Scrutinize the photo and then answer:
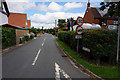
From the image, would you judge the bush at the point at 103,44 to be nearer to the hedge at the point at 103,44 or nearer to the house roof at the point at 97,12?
the hedge at the point at 103,44

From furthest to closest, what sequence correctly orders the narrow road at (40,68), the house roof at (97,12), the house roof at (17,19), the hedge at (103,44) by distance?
the house roof at (17,19)
the house roof at (97,12)
the hedge at (103,44)
the narrow road at (40,68)

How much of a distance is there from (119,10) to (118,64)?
522 centimetres

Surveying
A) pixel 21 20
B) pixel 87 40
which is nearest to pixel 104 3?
pixel 87 40

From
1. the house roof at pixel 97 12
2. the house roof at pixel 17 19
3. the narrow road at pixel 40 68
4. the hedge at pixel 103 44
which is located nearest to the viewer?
the narrow road at pixel 40 68

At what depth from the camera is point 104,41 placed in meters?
6.19

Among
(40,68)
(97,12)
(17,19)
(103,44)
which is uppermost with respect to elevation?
(97,12)

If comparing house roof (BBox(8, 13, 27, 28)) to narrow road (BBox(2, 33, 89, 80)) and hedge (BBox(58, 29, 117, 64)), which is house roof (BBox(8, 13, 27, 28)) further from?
hedge (BBox(58, 29, 117, 64))

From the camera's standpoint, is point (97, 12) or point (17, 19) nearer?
point (97, 12)

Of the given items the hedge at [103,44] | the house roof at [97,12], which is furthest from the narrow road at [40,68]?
the house roof at [97,12]

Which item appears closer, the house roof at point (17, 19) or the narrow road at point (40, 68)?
the narrow road at point (40, 68)

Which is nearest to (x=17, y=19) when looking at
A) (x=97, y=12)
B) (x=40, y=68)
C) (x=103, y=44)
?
(x=97, y=12)

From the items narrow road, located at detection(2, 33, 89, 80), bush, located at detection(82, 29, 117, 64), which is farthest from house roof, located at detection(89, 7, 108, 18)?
narrow road, located at detection(2, 33, 89, 80)

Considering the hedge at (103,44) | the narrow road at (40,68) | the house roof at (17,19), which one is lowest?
the narrow road at (40,68)

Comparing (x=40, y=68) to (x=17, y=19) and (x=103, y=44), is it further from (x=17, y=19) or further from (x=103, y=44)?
(x=17, y=19)
